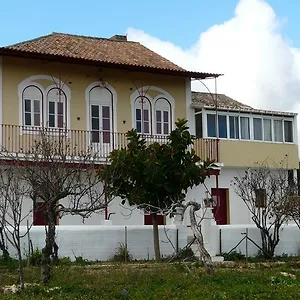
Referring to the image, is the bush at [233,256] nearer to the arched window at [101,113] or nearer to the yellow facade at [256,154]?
the yellow facade at [256,154]

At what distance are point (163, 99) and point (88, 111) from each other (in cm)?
390

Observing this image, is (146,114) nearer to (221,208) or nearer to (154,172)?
(221,208)

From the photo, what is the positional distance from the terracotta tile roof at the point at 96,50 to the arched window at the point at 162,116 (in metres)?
1.63

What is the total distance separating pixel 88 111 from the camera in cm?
3092

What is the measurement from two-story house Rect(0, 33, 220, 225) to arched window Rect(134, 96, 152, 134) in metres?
0.04

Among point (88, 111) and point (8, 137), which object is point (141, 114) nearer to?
point (88, 111)

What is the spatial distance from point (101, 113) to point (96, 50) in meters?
3.07

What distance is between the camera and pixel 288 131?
3653 centimetres

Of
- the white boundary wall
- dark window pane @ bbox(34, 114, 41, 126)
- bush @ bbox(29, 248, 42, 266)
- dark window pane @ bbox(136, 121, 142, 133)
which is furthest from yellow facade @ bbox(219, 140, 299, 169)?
bush @ bbox(29, 248, 42, 266)

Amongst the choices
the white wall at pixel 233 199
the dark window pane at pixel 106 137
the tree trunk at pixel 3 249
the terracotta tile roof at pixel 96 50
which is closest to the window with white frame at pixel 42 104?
the terracotta tile roof at pixel 96 50

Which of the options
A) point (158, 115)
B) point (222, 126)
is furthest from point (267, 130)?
point (158, 115)

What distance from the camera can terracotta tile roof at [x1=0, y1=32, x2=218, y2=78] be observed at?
29.8 metres

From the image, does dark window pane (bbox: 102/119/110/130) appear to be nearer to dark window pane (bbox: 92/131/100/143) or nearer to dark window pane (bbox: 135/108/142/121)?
dark window pane (bbox: 92/131/100/143)

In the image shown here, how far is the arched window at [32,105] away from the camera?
29.5 metres
